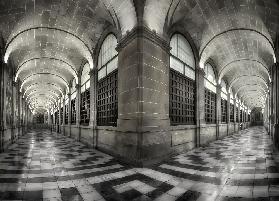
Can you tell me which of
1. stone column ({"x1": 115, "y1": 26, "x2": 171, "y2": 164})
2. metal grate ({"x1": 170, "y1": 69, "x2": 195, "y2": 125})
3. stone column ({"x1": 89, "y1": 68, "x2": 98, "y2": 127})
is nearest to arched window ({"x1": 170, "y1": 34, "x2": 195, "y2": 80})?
metal grate ({"x1": 170, "y1": 69, "x2": 195, "y2": 125})

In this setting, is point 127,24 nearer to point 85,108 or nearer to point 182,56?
point 182,56

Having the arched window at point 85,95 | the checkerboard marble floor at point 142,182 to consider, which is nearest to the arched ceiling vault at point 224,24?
the checkerboard marble floor at point 142,182

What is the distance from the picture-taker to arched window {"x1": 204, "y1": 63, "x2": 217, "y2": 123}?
13.9 meters

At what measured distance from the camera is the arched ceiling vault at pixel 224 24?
7621 mm

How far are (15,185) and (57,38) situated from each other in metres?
9.33

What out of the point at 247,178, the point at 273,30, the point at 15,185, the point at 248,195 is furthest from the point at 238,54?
the point at 15,185

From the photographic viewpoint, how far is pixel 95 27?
10047 mm

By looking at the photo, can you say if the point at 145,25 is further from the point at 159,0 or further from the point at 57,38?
the point at 57,38

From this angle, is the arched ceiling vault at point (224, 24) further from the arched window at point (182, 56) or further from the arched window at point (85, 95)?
the arched window at point (85, 95)

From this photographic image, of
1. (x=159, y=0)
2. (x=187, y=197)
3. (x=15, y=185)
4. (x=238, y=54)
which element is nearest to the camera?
(x=187, y=197)

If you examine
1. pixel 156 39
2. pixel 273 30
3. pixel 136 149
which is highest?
pixel 273 30

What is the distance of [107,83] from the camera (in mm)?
10047

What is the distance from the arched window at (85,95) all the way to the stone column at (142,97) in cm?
690

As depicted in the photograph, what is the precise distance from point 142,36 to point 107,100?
4.33 meters
